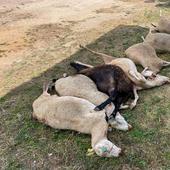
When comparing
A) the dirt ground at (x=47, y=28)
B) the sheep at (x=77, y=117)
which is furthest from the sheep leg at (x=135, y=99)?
the dirt ground at (x=47, y=28)

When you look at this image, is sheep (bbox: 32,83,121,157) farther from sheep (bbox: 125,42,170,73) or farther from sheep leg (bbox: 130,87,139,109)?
sheep (bbox: 125,42,170,73)

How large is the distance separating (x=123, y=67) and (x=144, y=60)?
0.48 meters

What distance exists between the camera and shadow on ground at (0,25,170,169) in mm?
3264

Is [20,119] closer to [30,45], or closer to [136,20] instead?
[30,45]

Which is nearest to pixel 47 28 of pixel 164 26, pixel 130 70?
pixel 164 26

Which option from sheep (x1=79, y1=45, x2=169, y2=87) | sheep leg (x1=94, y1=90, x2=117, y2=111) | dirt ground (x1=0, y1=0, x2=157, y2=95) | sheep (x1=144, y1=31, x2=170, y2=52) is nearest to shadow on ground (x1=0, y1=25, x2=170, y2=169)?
sheep (x1=79, y1=45, x2=169, y2=87)

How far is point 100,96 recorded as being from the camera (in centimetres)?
387

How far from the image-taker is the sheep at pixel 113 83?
3.90m

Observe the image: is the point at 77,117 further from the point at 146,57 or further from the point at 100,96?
the point at 146,57

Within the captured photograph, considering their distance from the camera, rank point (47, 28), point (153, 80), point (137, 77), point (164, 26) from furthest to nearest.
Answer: point (47, 28)
point (164, 26)
point (153, 80)
point (137, 77)

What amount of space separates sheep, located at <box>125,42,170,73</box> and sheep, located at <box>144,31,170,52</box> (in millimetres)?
202

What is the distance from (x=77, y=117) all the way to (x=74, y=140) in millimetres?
209

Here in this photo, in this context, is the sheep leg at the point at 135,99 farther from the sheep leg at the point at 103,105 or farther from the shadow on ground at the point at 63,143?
the sheep leg at the point at 103,105

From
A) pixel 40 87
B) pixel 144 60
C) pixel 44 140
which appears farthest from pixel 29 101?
pixel 144 60
